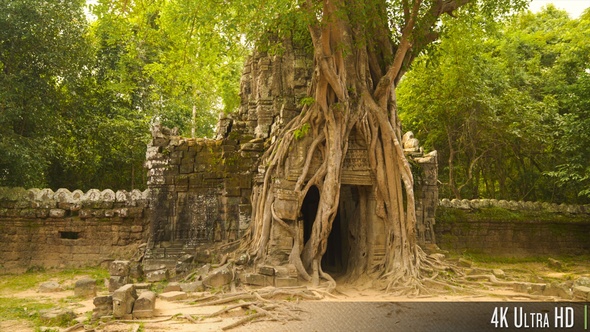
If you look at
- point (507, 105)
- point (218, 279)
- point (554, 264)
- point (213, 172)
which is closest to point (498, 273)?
point (554, 264)

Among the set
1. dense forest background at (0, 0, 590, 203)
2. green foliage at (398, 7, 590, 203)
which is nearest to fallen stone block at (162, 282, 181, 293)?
dense forest background at (0, 0, 590, 203)

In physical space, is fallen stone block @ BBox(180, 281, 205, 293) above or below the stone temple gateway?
below

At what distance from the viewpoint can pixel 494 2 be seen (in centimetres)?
953

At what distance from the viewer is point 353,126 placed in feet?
28.7

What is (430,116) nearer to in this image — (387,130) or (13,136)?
(387,130)

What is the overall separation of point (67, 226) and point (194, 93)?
19.5 feet

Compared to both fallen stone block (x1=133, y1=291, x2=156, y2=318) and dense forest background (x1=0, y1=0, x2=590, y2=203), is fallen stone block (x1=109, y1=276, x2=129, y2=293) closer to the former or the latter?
fallen stone block (x1=133, y1=291, x2=156, y2=318)

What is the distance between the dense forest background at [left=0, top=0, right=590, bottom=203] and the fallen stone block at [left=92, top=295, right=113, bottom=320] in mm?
4281

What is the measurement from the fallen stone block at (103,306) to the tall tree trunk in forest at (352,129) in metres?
2.79

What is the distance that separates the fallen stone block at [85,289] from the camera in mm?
7680

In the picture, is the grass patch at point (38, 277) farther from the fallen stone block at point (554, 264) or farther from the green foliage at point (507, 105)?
the fallen stone block at point (554, 264)

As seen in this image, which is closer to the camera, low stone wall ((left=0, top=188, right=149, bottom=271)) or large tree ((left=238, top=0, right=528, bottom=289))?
large tree ((left=238, top=0, right=528, bottom=289))

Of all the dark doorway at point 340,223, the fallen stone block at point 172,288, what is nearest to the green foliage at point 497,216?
the dark doorway at point 340,223

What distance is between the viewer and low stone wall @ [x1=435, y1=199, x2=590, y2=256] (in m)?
12.3
